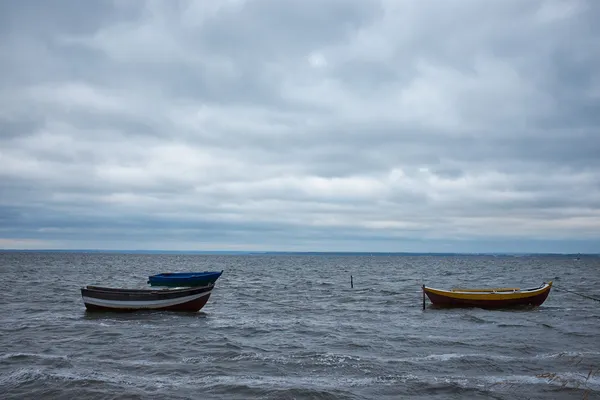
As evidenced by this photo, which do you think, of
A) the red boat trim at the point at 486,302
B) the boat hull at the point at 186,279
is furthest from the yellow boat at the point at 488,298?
the boat hull at the point at 186,279

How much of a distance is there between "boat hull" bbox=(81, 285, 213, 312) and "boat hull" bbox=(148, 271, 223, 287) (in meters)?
17.1

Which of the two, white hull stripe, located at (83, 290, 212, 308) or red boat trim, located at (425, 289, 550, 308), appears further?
red boat trim, located at (425, 289, 550, 308)

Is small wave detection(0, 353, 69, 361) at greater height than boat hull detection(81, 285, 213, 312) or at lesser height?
lesser

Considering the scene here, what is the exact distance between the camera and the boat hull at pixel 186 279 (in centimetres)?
4910

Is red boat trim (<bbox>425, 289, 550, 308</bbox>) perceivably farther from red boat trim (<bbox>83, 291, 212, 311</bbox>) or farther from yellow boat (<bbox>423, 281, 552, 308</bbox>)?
red boat trim (<bbox>83, 291, 212, 311</bbox>)

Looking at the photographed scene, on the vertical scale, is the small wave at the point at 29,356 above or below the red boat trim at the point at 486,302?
below

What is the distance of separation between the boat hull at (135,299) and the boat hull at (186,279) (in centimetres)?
1711

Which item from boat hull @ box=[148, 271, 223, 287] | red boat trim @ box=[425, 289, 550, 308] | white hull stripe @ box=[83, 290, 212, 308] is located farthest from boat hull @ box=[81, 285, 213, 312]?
red boat trim @ box=[425, 289, 550, 308]

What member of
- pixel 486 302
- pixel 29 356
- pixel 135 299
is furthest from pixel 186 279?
pixel 29 356

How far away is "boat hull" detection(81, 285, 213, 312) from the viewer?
30.4 meters

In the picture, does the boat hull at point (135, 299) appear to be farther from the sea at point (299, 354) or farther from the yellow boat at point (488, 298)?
the yellow boat at point (488, 298)

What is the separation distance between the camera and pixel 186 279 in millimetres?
50531

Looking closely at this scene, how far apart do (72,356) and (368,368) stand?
11.3 m

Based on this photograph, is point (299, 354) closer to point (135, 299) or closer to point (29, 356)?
point (29, 356)
